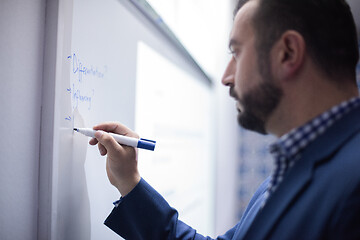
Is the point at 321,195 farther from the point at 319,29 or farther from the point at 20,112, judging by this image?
the point at 20,112

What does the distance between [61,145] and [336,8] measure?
0.55 m

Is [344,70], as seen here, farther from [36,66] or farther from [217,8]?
[217,8]

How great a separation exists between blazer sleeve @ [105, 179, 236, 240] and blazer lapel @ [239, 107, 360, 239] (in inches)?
9.0

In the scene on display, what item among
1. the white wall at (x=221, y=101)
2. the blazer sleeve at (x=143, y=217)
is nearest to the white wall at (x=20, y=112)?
the blazer sleeve at (x=143, y=217)

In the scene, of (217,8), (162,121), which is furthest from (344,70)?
(217,8)

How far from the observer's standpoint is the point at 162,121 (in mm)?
956

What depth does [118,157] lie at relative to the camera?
550 mm

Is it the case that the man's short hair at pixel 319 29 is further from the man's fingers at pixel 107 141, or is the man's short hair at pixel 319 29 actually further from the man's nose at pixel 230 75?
the man's fingers at pixel 107 141

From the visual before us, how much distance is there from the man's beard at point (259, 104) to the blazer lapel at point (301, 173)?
0.10m

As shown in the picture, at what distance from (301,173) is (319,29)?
25 cm

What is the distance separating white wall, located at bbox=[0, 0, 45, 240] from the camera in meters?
0.43

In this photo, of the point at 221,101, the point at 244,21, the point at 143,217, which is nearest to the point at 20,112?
the point at 143,217

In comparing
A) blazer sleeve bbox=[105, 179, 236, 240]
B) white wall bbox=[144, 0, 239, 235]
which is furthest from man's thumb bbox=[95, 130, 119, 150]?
white wall bbox=[144, 0, 239, 235]

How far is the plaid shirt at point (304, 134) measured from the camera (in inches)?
18.1
